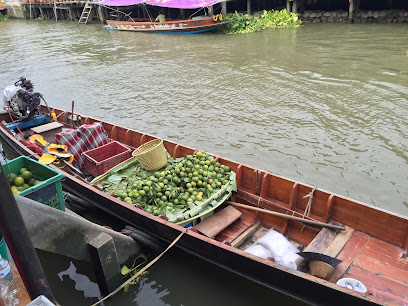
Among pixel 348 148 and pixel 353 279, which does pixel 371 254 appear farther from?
pixel 348 148

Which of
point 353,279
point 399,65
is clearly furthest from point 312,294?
point 399,65

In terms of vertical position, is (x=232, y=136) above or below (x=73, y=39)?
below

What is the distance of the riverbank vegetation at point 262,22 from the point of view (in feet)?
76.3

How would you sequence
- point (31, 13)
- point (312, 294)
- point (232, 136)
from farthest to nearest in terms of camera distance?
point (31, 13)
point (232, 136)
point (312, 294)

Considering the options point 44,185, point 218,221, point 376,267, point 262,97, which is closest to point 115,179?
point 44,185

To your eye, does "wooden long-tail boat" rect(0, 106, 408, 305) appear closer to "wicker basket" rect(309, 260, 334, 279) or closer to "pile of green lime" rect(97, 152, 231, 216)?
"wicker basket" rect(309, 260, 334, 279)

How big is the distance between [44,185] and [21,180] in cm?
55

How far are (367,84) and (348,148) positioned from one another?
5118 mm

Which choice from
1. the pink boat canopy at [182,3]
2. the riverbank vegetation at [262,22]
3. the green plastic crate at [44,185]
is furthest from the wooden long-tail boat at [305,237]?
the pink boat canopy at [182,3]

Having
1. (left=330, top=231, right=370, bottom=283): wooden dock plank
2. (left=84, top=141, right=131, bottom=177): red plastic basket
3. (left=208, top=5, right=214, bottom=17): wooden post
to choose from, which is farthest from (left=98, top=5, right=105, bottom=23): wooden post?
(left=330, top=231, right=370, bottom=283): wooden dock plank

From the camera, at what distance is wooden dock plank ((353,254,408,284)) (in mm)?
4453

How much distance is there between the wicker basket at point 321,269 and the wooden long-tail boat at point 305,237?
0.41 ft

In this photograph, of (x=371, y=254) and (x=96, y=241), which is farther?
(x=371, y=254)

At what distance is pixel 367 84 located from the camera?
12.7m
